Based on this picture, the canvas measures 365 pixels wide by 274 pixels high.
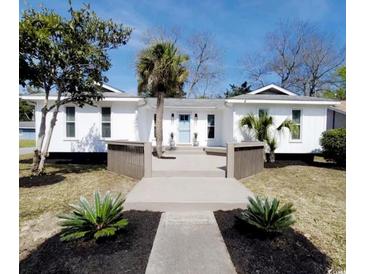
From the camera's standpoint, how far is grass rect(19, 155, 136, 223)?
5387 mm

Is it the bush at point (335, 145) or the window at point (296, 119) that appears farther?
the window at point (296, 119)

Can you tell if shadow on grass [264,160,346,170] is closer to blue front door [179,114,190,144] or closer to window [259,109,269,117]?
window [259,109,269,117]

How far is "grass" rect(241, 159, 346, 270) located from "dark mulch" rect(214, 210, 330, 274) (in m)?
0.31

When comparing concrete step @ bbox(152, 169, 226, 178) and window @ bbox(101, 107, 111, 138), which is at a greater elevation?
window @ bbox(101, 107, 111, 138)

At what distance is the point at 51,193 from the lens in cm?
649

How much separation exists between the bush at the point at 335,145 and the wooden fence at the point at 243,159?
14.4ft

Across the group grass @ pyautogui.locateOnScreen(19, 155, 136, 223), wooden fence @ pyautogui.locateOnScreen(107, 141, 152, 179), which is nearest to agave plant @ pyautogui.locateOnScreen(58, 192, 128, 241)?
grass @ pyautogui.locateOnScreen(19, 155, 136, 223)

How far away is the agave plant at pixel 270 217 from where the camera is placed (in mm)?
3365

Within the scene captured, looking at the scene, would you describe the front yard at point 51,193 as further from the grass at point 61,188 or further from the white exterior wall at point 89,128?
the white exterior wall at point 89,128

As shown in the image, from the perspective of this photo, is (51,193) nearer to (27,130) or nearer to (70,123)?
(70,123)

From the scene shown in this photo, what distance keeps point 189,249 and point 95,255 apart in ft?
4.44

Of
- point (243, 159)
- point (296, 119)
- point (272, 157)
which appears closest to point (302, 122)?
point (296, 119)

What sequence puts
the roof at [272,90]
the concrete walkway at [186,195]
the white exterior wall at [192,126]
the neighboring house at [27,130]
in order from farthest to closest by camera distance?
the neighboring house at [27,130]
the roof at [272,90]
the white exterior wall at [192,126]
the concrete walkway at [186,195]

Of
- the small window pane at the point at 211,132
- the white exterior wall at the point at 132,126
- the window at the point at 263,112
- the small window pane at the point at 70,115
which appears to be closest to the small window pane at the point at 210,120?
the small window pane at the point at 211,132
